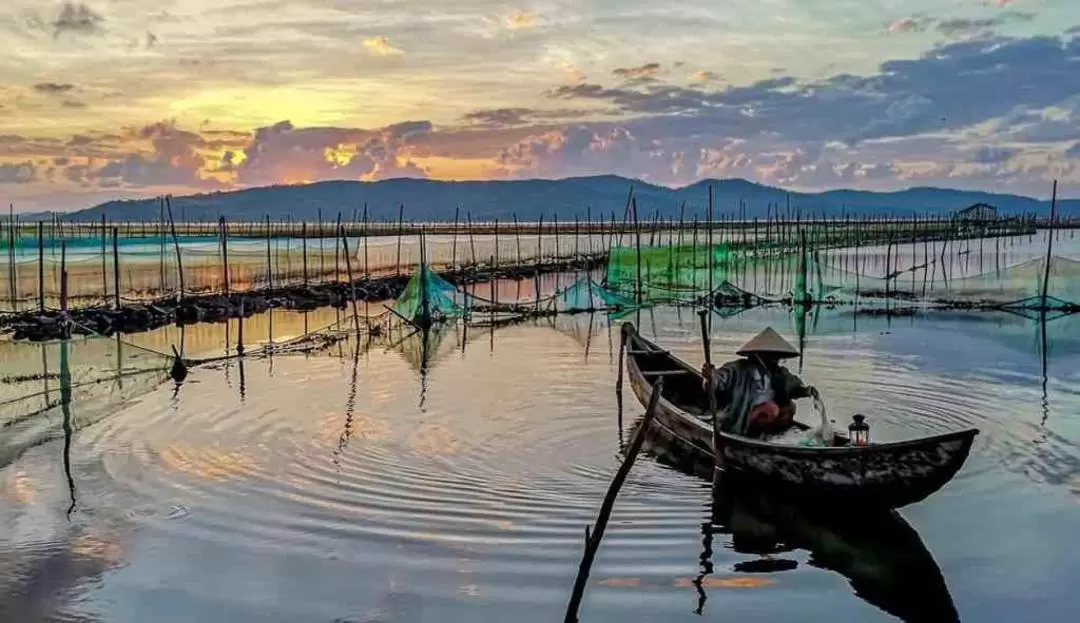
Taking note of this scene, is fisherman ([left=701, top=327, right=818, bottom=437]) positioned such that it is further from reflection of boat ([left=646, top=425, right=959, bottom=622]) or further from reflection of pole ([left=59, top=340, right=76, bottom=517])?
reflection of pole ([left=59, top=340, right=76, bottom=517])

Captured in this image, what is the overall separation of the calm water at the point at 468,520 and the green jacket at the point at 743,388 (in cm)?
71

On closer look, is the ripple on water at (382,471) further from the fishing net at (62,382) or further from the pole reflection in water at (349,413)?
the fishing net at (62,382)

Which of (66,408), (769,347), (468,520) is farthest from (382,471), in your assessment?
(66,408)

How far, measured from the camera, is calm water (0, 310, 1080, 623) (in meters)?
6.74

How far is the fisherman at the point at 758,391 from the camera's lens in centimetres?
920

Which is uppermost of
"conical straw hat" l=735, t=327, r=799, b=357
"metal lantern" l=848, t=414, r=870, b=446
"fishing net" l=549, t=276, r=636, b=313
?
"conical straw hat" l=735, t=327, r=799, b=357

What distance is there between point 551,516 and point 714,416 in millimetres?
1617

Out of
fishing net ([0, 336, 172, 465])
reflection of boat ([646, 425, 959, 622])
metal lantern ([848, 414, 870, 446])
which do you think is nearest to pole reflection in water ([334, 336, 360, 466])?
fishing net ([0, 336, 172, 465])

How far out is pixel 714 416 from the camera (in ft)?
28.9

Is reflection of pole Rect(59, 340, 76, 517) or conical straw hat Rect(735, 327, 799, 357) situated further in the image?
reflection of pole Rect(59, 340, 76, 517)

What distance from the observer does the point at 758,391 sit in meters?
9.23

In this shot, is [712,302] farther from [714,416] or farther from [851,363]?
[714,416]

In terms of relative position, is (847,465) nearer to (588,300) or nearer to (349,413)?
(349,413)

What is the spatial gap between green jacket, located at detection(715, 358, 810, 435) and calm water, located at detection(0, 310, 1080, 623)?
28.0 inches
